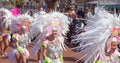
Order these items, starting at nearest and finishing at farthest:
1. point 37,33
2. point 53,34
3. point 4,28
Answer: point 53,34 → point 37,33 → point 4,28

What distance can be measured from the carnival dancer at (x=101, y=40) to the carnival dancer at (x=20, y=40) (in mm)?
2550

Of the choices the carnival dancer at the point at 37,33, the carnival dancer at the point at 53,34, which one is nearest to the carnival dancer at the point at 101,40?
the carnival dancer at the point at 53,34

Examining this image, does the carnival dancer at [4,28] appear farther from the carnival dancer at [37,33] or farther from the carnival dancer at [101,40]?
the carnival dancer at [101,40]

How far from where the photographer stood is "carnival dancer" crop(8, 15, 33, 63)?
26.1ft

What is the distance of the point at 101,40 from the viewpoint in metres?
5.45

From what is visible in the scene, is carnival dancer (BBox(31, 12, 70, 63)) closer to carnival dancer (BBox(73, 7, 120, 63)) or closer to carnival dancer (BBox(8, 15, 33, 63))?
carnival dancer (BBox(8, 15, 33, 63))

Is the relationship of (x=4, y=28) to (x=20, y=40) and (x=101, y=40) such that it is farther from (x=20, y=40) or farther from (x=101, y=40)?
(x=101, y=40)

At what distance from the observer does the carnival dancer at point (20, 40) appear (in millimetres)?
7965

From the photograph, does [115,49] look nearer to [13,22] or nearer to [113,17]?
[113,17]

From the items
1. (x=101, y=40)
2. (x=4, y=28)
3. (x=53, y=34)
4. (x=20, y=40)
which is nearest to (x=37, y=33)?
(x=20, y=40)

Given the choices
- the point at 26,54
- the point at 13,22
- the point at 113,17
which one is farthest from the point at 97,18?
the point at 13,22

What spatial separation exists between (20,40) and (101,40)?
3.11 meters

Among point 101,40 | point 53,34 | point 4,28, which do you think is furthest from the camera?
point 4,28

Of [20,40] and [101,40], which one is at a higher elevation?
[101,40]
